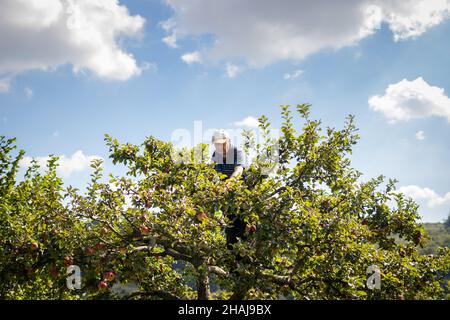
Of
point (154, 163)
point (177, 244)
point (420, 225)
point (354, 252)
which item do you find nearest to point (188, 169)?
point (154, 163)

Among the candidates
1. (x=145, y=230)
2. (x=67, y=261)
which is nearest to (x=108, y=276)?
(x=67, y=261)

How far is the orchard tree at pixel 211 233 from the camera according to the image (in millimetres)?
7219

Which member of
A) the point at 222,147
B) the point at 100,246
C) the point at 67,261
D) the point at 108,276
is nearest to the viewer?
the point at 67,261

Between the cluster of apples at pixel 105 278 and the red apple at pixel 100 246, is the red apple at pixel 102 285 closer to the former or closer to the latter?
the cluster of apples at pixel 105 278

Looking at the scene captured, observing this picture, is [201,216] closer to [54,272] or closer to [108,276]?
[108,276]

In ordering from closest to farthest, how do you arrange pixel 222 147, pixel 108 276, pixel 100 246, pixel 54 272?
pixel 54 272
pixel 108 276
pixel 100 246
pixel 222 147

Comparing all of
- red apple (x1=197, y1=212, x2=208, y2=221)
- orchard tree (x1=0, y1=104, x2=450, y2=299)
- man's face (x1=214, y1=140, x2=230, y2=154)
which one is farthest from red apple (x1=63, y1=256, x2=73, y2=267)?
man's face (x1=214, y1=140, x2=230, y2=154)

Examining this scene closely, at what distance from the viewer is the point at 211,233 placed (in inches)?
305

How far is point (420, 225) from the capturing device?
10.1 meters

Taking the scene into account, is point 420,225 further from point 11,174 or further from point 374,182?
point 11,174

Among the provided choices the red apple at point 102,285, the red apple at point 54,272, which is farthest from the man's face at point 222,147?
the red apple at point 54,272

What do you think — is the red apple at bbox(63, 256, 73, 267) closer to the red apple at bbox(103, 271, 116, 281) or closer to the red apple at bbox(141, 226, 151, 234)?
the red apple at bbox(103, 271, 116, 281)

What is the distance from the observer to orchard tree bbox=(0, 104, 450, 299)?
7219 mm
